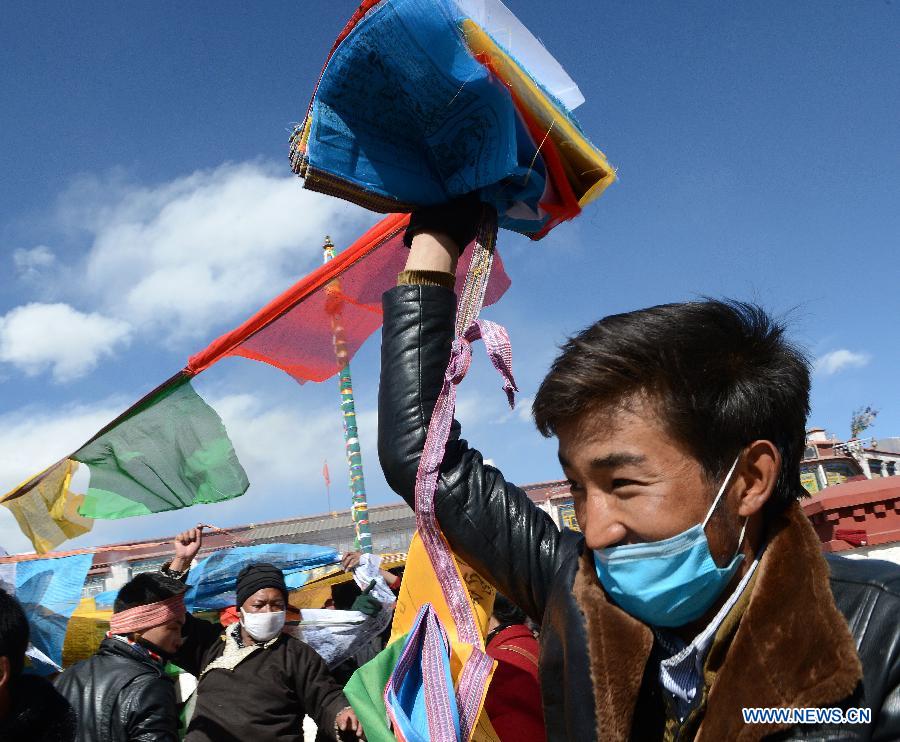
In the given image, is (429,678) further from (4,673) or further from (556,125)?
(4,673)

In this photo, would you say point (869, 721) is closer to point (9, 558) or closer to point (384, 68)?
point (384, 68)

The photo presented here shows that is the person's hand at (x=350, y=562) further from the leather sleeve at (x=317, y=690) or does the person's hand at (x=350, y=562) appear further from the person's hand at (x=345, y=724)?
the person's hand at (x=345, y=724)

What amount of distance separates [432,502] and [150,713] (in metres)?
2.42

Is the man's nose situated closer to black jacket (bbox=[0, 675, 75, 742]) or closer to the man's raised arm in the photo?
the man's raised arm

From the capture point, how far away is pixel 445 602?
64.0 inches

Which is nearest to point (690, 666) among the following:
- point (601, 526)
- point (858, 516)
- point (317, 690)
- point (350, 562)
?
point (601, 526)

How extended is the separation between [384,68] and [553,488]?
75.3 feet

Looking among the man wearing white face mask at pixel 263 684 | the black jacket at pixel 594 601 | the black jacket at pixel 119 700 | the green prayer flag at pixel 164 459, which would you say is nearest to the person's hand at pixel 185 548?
the man wearing white face mask at pixel 263 684

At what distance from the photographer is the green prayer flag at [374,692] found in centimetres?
154

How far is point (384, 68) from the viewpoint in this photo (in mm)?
1603

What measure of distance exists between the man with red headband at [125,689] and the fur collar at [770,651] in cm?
260

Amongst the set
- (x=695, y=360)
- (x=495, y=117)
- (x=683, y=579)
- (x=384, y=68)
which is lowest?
(x=683, y=579)

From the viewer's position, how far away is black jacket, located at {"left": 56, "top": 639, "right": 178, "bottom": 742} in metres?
3.14

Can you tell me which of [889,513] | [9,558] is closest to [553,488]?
[889,513]
